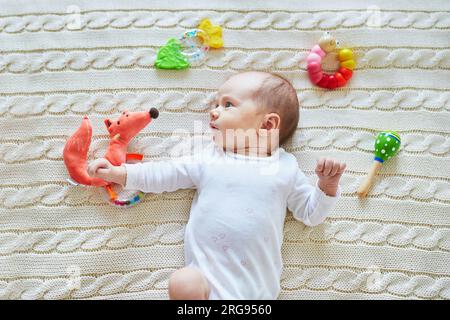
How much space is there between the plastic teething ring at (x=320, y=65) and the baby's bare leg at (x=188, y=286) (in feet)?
2.03

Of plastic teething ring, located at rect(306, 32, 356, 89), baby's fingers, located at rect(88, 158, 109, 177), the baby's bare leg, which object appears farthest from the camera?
plastic teething ring, located at rect(306, 32, 356, 89)

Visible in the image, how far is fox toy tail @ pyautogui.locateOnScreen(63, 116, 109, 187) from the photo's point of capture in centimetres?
118

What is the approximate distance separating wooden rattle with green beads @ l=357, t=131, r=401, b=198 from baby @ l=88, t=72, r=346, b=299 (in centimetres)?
13

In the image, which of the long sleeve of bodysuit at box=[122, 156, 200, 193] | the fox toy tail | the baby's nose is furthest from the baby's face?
the fox toy tail

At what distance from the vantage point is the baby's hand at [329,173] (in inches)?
43.4

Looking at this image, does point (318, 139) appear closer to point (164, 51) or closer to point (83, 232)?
point (164, 51)

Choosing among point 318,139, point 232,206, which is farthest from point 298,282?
point 318,139

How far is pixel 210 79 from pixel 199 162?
25 centimetres

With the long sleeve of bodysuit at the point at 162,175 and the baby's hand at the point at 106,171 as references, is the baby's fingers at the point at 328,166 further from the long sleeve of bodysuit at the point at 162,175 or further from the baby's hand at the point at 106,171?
the baby's hand at the point at 106,171

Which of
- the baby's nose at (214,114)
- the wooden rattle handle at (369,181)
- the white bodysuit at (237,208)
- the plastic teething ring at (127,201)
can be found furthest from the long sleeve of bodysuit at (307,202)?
the plastic teething ring at (127,201)

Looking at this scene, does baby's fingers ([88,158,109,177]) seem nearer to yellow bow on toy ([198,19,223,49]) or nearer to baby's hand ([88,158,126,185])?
baby's hand ([88,158,126,185])
